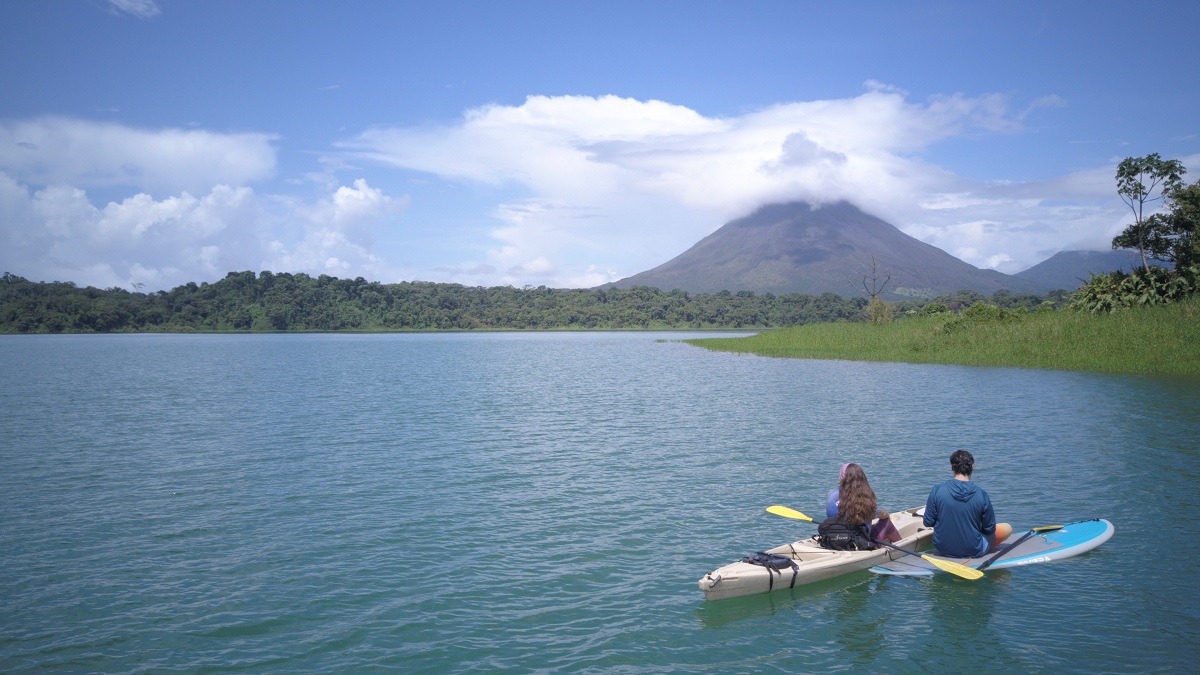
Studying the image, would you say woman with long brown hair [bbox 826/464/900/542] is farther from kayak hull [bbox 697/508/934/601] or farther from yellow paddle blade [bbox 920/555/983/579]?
yellow paddle blade [bbox 920/555/983/579]

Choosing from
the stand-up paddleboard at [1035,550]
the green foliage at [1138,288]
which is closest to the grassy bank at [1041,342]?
the green foliage at [1138,288]

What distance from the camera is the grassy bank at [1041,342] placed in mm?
38500

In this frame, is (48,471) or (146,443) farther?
(146,443)

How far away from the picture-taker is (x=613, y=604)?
10.4 metres

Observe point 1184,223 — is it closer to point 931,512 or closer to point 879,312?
point 879,312

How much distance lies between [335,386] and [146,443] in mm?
18460

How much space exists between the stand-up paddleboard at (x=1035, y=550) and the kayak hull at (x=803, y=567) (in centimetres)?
20

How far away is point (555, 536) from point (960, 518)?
6556 millimetres

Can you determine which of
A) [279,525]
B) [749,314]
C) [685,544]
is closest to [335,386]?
[279,525]

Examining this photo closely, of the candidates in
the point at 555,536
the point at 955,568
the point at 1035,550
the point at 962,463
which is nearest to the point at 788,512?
the point at 955,568

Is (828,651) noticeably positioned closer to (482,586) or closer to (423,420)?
(482,586)

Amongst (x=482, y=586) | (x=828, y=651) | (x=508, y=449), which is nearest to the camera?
(x=828, y=651)

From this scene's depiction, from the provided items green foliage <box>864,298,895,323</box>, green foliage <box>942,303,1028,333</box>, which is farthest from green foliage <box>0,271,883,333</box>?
green foliage <box>942,303,1028,333</box>

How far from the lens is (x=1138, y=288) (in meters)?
44.4
